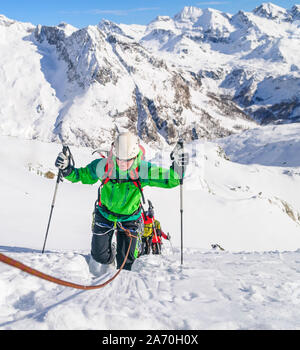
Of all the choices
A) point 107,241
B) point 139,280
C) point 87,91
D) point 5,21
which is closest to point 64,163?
point 107,241

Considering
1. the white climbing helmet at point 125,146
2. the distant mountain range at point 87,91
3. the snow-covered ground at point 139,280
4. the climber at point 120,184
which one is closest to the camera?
the snow-covered ground at point 139,280

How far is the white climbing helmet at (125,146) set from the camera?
4305 millimetres

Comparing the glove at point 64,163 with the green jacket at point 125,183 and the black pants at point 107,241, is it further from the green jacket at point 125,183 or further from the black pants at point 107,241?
the black pants at point 107,241

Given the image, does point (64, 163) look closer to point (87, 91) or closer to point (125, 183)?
point (125, 183)

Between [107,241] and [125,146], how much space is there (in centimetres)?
171

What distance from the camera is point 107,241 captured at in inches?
191

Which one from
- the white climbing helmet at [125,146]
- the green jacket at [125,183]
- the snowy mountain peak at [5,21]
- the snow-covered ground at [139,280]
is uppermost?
the snowy mountain peak at [5,21]

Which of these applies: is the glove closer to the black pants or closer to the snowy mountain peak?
the black pants

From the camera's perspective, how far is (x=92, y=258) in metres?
4.83

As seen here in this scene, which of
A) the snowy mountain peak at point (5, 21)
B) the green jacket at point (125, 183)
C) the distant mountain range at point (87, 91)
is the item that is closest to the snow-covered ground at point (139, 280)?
the green jacket at point (125, 183)

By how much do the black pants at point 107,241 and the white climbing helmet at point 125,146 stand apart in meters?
1.20

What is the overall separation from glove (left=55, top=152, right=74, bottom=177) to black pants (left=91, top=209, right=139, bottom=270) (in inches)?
33.6

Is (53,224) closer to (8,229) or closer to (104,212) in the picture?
(8,229)

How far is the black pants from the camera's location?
4.77 m
